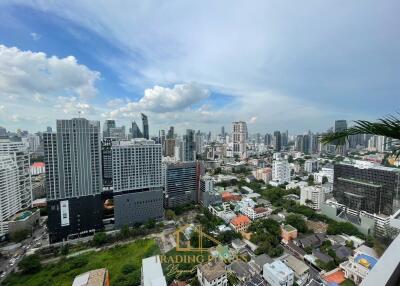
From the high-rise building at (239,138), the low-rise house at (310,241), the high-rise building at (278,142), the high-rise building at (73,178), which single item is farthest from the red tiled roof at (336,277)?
the high-rise building at (278,142)

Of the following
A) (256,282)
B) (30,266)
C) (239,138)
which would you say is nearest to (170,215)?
(30,266)

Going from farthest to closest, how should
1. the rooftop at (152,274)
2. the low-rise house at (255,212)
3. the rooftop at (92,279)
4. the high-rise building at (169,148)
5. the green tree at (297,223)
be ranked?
the high-rise building at (169,148), the low-rise house at (255,212), the green tree at (297,223), the rooftop at (92,279), the rooftop at (152,274)

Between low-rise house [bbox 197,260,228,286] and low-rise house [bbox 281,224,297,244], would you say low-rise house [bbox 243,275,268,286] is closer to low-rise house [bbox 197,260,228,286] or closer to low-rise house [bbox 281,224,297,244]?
low-rise house [bbox 197,260,228,286]

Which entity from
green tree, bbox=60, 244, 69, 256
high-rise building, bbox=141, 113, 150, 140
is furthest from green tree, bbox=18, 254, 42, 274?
high-rise building, bbox=141, 113, 150, 140

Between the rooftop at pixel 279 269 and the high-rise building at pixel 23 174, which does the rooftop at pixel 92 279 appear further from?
the high-rise building at pixel 23 174

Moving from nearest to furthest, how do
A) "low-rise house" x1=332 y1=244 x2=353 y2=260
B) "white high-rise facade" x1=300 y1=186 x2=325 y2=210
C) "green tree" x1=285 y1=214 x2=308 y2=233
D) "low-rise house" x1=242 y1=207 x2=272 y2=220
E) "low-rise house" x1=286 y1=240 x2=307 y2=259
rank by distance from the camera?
"low-rise house" x1=332 y1=244 x2=353 y2=260 < "low-rise house" x1=286 y1=240 x2=307 y2=259 < "green tree" x1=285 y1=214 x2=308 y2=233 < "low-rise house" x1=242 y1=207 x2=272 y2=220 < "white high-rise facade" x1=300 y1=186 x2=325 y2=210

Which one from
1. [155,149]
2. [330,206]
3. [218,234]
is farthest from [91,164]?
[330,206]

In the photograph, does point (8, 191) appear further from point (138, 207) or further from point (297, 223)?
point (297, 223)
